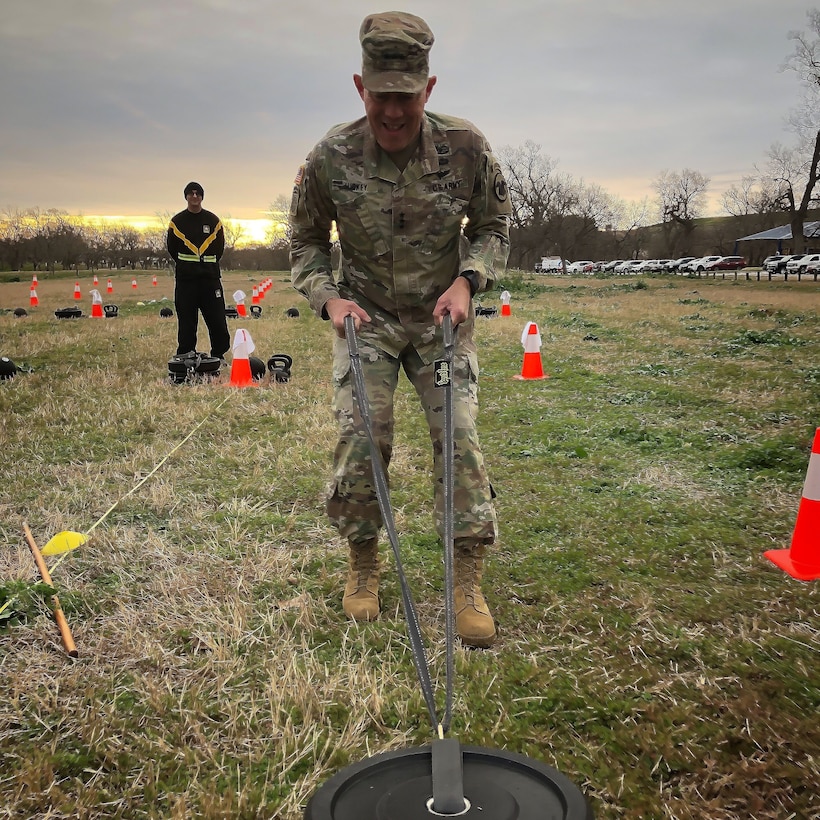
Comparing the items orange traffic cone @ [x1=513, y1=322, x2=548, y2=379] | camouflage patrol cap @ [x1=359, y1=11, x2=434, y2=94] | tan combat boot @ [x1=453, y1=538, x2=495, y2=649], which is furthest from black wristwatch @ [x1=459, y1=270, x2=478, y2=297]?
orange traffic cone @ [x1=513, y1=322, x2=548, y2=379]

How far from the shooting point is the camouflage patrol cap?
2.96 meters

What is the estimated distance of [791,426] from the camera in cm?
725

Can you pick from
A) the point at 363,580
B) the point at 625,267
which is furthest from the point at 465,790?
the point at 625,267

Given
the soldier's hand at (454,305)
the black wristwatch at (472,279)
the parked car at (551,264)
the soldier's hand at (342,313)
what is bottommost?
the parked car at (551,264)

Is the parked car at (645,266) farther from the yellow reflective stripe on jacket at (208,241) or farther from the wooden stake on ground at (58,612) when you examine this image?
the wooden stake on ground at (58,612)

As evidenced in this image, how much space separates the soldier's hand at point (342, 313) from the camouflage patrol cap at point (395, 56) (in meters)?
0.84

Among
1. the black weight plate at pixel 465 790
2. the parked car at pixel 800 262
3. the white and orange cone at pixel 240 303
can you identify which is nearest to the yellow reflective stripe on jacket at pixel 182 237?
the black weight plate at pixel 465 790

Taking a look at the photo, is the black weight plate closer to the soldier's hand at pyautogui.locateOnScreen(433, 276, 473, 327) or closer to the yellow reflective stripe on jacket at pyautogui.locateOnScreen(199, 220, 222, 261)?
the soldier's hand at pyautogui.locateOnScreen(433, 276, 473, 327)

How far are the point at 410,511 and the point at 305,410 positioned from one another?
3381mm

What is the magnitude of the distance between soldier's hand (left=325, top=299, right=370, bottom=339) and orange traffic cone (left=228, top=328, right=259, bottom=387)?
253 inches

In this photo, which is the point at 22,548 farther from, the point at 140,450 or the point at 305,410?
the point at 305,410

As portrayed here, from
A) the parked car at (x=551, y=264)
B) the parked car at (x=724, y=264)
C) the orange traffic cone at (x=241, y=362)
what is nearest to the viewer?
the orange traffic cone at (x=241, y=362)

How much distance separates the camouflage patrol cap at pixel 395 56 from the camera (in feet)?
9.71

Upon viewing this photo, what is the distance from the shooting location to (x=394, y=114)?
3076mm
